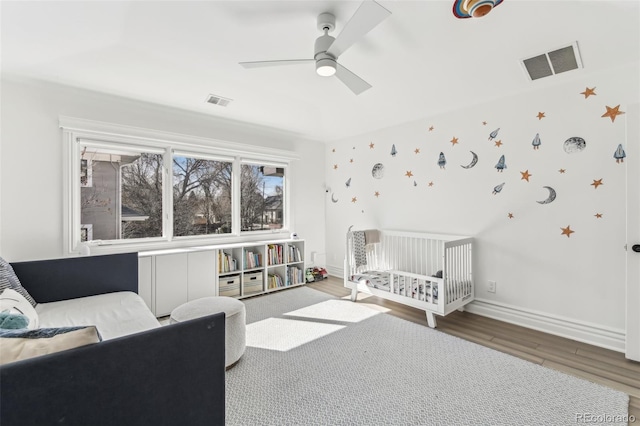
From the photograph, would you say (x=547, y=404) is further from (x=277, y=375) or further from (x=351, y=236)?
(x=351, y=236)

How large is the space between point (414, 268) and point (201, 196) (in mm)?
2879

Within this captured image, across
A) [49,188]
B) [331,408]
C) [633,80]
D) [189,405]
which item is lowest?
[331,408]

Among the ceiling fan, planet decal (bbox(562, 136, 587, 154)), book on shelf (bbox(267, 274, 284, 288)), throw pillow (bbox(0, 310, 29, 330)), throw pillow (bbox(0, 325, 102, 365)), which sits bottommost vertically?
book on shelf (bbox(267, 274, 284, 288))

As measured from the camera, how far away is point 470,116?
3.07m

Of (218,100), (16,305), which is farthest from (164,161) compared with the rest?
(16,305)

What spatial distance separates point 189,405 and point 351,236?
8.89 ft

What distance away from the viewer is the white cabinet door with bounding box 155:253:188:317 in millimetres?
2924

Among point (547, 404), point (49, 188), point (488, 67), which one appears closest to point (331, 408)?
point (547, 404)

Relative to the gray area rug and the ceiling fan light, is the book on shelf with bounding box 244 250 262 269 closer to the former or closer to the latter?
the gray area rug

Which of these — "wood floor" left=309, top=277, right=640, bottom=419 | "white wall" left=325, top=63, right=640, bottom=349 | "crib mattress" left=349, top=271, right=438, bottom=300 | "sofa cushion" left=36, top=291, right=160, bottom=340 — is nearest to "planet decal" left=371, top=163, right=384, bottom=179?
"white wall" left=325, top=63, right=640, bottom=349

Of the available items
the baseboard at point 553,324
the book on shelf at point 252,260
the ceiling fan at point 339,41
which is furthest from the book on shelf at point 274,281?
the ceiling fan at point 339,41

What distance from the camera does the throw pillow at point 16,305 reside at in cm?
153

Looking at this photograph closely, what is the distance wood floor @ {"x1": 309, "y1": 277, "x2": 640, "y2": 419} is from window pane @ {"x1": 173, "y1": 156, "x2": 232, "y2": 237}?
8.23 feet

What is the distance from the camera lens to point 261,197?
4.25 metres
